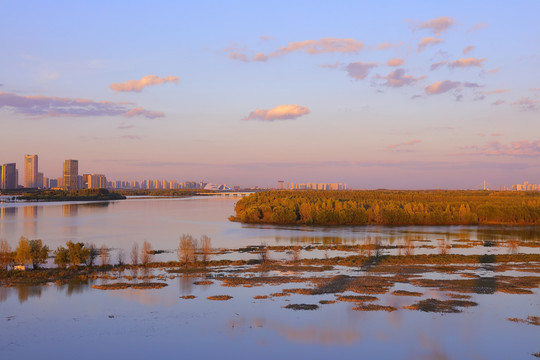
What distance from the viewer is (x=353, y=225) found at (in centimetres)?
4897

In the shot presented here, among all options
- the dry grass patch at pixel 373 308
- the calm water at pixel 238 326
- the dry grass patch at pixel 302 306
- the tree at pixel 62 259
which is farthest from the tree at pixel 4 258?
the dry grass patch at pixel 373 308

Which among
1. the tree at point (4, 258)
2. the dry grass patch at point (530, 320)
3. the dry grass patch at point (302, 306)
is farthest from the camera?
the tree at point (4, 258)

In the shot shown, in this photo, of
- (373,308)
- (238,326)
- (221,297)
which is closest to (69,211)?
(221,297)

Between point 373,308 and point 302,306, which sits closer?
point 373,308

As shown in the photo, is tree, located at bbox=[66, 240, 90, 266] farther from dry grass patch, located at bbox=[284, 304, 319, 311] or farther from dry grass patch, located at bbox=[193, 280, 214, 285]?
dry grass patch, located at bbox=[284, 304, 319, 311]

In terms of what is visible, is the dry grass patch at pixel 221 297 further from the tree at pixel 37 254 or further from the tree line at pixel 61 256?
the tree at pixel 37 254

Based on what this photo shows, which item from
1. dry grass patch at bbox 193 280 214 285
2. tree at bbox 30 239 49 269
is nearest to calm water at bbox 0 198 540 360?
dry grass patch at bbox 193 280 214 285

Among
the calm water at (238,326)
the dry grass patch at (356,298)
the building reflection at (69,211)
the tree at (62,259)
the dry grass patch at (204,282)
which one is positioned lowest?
the calm water at (238,326)

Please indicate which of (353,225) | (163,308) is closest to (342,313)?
(163,308)

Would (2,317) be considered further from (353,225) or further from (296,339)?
(353,225)

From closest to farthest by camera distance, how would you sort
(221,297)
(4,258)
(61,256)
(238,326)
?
1. (238,326)
2. (221,297)
3. (4,258)
4. (61,256)

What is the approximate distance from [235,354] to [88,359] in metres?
3.43

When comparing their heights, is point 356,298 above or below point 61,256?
below

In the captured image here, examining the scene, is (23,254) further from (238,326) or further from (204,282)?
(238,326)
